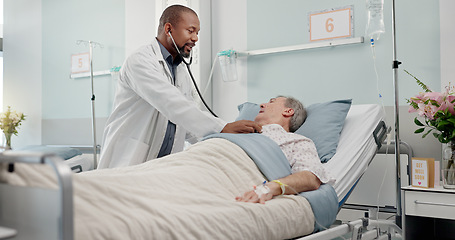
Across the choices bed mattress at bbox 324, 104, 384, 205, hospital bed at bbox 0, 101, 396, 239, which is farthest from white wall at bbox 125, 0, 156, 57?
hospital bed at bbox 0, 101, 396, 239

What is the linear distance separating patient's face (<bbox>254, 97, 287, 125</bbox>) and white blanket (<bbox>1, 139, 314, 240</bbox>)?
543 millimetres

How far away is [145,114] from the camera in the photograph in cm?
226

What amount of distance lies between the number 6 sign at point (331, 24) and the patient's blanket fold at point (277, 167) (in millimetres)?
1354

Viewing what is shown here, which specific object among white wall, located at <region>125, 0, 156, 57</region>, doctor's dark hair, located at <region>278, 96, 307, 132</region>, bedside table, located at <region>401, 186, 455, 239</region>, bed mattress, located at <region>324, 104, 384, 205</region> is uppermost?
white wall, located at <region>125, 0, 156, 57</region>

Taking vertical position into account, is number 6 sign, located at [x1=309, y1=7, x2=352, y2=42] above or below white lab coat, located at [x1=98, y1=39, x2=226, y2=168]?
above

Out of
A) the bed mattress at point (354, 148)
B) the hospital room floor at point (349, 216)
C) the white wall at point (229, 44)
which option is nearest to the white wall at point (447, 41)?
the bed mattress at point (354, 148)

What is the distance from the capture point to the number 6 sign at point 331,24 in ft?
9.55

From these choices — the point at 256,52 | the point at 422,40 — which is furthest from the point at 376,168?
the point at 256,52

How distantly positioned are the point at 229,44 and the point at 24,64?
2.89m

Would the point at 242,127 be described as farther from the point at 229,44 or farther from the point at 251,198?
the point at 229,44

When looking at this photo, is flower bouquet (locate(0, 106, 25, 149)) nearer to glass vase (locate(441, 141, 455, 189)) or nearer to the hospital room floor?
the hospital room floor

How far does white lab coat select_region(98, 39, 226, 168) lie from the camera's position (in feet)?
6.70

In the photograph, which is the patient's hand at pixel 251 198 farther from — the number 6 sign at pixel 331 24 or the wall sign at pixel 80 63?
the wall sign at pixel 80 63

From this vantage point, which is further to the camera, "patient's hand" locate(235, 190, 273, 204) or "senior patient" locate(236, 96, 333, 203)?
"senior patient" locate(236, 96, 333, 203)
